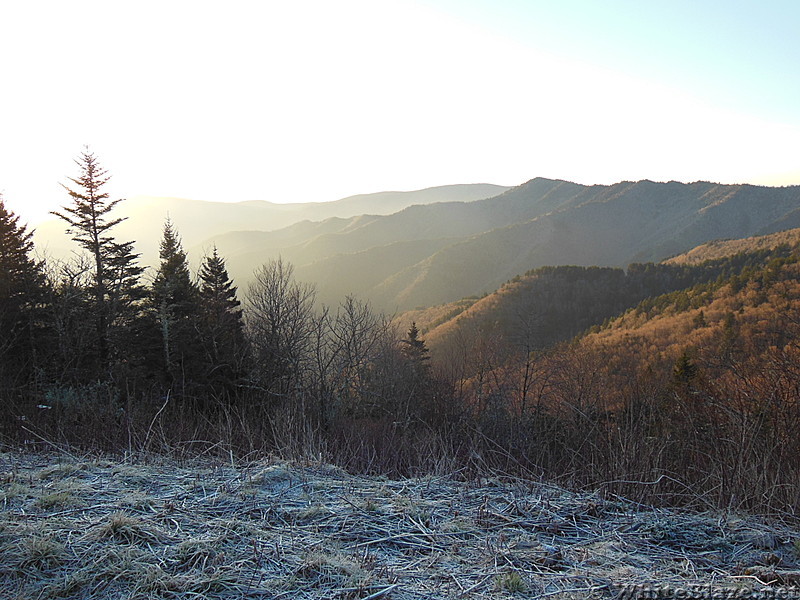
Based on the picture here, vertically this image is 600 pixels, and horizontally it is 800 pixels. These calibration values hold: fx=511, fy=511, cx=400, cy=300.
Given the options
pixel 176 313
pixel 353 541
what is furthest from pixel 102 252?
pixel 353 541

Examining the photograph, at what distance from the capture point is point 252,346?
25500 millimetres

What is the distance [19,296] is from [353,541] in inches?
872

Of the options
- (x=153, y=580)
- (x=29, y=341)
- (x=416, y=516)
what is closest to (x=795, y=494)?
(x=416, y=516)

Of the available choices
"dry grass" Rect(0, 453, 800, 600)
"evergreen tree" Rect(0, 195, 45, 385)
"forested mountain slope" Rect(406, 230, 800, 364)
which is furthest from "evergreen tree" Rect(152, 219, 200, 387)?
"forested mountain slope" Rect(406, 230, 800, 364)

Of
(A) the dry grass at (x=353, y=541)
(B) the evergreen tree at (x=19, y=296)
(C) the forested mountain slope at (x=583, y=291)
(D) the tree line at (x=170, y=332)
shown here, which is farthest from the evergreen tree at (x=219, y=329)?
(C) the forested mountain slope at (x=583, y=291)

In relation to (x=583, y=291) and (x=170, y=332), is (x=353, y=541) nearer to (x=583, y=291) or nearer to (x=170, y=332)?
(x=170, y=332)

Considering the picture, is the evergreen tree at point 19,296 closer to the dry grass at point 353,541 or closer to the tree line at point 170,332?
the tree line at point 170,332

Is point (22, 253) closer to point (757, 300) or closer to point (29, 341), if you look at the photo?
point (29, 341)

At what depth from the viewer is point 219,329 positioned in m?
24.2

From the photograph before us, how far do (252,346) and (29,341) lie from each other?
30.0 feet

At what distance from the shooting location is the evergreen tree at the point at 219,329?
23.2 metres

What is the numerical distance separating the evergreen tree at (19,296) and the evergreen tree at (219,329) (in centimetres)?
645

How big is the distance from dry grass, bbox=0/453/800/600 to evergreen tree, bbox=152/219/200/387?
61.9ft

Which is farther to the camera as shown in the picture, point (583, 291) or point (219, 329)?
point (583, 291)
